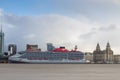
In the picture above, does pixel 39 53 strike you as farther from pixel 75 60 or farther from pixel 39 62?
pixel 75 60

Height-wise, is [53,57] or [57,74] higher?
[53,57]

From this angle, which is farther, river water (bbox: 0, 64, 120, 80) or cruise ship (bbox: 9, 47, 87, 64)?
cruise ship (bbox: 9, 47, 87, 64)

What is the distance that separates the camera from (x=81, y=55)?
628 feet

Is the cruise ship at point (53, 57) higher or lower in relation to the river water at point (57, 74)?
higher

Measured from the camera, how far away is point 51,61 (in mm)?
190125

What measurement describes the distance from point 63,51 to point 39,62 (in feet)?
45.3

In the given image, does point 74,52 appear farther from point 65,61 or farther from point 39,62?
point 39,62

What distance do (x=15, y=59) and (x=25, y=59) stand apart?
37.1 feet

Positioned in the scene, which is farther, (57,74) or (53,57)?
(53,57)

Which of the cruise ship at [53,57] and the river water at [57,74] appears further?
the cruise ship at [53,57]

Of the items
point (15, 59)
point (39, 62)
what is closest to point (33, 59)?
point (39, 62)

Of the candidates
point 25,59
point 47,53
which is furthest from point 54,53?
point 25,59

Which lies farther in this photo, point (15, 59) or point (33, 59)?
point (15, 59)

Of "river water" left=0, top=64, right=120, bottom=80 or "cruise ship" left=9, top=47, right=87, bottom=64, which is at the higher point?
"cruise ship" left=9, top=47, right=87, bottom=64
